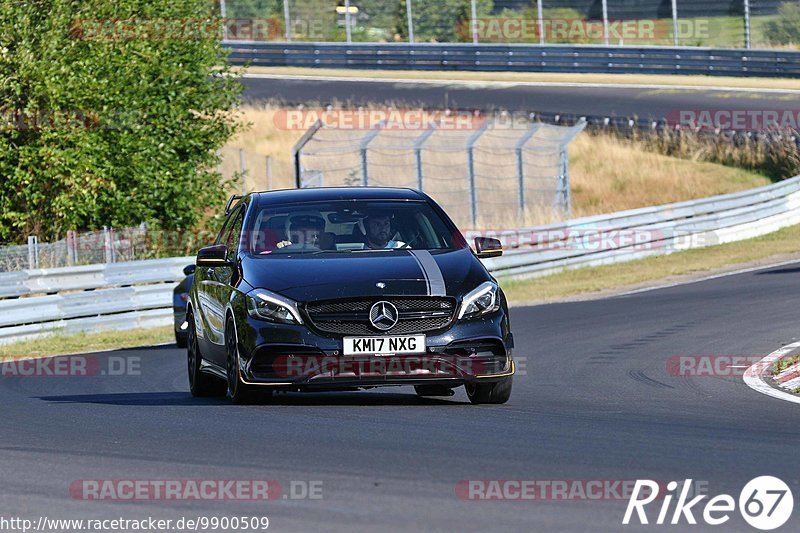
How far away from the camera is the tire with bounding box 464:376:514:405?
410 inches

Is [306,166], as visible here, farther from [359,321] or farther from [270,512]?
[270,512]

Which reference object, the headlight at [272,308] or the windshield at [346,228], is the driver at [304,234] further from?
the headlight at [272,308]

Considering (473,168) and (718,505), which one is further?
(473,168)

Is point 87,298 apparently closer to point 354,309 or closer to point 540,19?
point 354,309

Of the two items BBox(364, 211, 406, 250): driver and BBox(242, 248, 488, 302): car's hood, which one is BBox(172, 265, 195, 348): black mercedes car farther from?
BBox(242, 248, 488, 302): car's hood

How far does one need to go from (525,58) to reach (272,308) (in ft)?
133

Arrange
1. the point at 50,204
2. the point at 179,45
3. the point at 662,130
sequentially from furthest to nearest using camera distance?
the point at 662,130, the point at 179,45, the point at 50,204

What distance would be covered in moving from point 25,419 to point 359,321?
2411 millimetres

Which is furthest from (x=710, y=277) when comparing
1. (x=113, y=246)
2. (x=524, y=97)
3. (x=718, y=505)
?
(x=524, y=97)

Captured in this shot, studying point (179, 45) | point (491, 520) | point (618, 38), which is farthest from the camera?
point (618, 38)

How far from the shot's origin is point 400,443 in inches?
325

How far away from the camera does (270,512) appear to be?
6.41 metres

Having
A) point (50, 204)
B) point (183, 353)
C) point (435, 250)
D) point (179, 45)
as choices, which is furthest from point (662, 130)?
point (435, 250)

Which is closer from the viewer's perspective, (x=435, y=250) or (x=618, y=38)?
(x=435, y=250)
